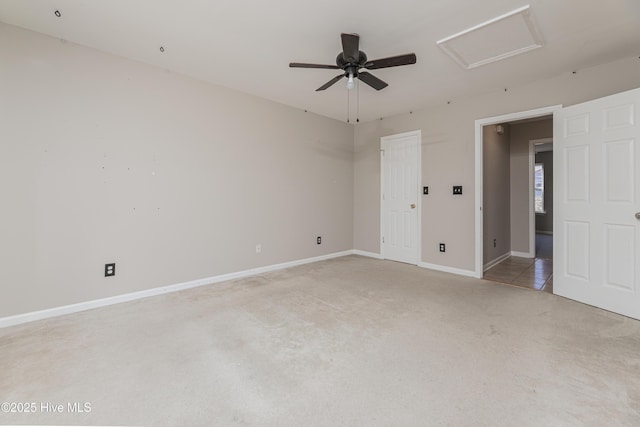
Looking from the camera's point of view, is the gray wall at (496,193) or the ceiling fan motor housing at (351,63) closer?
the ceiling fan motor housing at (351,63)

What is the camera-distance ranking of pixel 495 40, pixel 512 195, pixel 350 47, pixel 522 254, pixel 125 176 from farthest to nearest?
pixel 512 195 < pixel 522 254 < pixel 125 176 < pixel 495 40 < pixel 350 47

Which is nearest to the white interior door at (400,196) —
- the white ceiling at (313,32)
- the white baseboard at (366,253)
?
the white baseboard at (366,253)

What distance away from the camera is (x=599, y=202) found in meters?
2.80

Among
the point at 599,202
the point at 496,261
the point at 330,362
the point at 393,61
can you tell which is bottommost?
the point at 330,362

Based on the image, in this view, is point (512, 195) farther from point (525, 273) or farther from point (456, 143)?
point (456, 143)

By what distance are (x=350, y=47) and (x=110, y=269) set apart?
3.17 m

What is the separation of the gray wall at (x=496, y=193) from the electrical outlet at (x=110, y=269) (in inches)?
198

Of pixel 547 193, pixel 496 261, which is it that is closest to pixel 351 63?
pixel 496 261

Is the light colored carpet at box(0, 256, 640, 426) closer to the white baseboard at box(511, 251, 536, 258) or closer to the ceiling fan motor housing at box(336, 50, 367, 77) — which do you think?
the ceiling fan motor housing at box(336, 50, 367, 77)

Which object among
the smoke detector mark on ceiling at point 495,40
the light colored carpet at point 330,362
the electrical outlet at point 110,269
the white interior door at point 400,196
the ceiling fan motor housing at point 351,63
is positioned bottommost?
the light colored carpet at point 330,362

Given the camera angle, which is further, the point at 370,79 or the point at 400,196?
the point at 400,196

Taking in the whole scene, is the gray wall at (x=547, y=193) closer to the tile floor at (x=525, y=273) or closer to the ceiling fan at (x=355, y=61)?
the tile floor at (x=525, y=273)

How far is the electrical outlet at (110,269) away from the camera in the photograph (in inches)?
112

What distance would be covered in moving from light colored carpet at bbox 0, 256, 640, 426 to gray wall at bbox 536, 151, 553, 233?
22.3 feet
